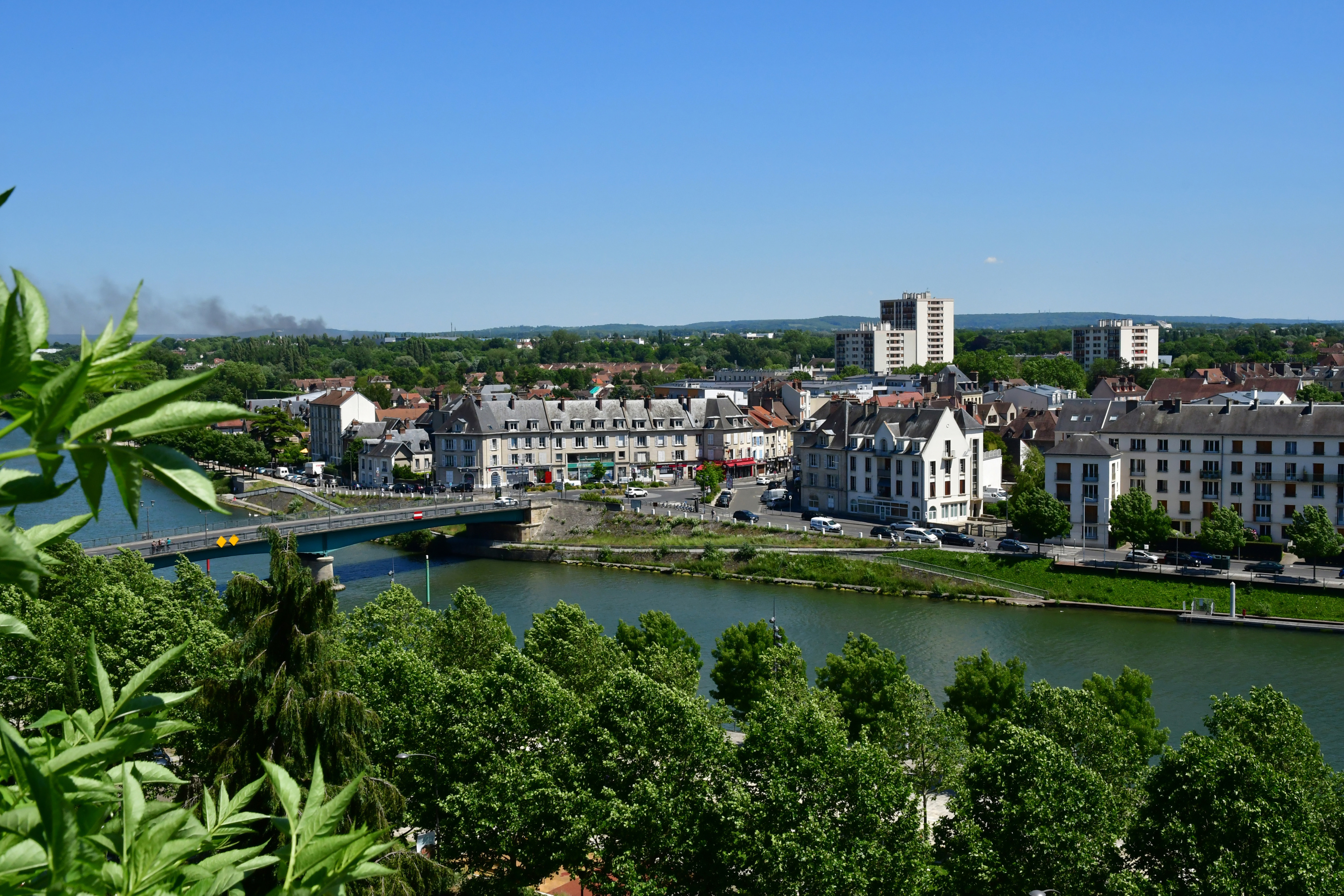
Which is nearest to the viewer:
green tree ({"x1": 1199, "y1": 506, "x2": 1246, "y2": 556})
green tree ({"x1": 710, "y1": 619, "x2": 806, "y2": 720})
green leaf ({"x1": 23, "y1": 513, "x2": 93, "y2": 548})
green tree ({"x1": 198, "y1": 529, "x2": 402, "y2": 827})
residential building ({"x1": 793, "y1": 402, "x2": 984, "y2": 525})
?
green leaf ({"x1": 23, "y1": 513, "x2": 93, "y2": 548})

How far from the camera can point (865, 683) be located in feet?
36.6

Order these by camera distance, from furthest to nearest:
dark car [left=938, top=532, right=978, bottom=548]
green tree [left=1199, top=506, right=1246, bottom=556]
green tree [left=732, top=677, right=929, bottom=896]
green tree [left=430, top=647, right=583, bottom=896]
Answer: dark car [left=938, top=532, right=978, bottom=548], green tree [left=1199, top=506, right=1246, bottom=556], green tree [left=430, top=647, right=583, bottom=896], green tree [left=732, top=677, right=929, bottom=896]

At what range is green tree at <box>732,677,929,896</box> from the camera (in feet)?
23.4

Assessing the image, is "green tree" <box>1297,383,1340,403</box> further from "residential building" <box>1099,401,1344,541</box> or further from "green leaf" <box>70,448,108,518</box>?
"green leaf" <box>70,448,108,518</box>

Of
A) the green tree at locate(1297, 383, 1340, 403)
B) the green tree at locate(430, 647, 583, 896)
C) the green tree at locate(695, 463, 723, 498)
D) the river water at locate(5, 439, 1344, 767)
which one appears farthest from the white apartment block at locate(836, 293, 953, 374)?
the green tree at locate(430, 647, 583, 896)

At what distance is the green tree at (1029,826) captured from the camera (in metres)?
7.24

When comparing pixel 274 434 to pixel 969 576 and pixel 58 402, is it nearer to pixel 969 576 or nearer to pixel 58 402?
pixel 969 576

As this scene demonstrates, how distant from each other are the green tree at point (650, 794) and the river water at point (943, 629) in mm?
6447

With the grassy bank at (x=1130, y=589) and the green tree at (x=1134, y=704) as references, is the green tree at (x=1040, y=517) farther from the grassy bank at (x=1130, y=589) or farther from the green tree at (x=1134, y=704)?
the green tree at (x=1134, y=704)

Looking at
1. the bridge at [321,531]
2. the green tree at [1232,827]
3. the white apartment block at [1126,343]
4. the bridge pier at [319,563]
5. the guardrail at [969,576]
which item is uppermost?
the white apartment block at [1126,343]

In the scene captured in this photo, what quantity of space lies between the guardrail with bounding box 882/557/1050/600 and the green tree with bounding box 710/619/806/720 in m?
9.16

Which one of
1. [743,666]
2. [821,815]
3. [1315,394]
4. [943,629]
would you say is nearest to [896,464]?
[943,629]

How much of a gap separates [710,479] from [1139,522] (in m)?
11.5

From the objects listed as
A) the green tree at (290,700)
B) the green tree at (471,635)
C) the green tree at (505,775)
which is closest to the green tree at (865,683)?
the green tree at (505,775)
